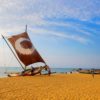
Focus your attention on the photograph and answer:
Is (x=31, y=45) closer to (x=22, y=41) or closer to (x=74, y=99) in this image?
(x=22, y=41)

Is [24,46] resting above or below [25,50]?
above

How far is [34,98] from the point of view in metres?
17.2

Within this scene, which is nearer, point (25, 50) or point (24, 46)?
point (25, 50)

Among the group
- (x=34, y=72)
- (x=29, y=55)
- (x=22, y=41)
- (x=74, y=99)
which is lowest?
(x=74, y=99)

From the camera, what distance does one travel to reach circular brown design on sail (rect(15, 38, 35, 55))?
150 feet

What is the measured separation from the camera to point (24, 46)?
4653 cm

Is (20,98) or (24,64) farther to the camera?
(24,64)

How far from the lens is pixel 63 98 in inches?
676

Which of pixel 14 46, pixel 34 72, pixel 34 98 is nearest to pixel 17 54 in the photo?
pixel 14 46

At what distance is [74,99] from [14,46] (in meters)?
30.9

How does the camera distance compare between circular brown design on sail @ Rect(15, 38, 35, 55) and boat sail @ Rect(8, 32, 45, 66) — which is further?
circular brown design on sail @ Rect(15, 38, 35, 55)

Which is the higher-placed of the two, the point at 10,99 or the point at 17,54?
the point at 17,54

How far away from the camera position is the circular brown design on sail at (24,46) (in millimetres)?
45812

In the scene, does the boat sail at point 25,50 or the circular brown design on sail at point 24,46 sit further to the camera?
the circular brown design on sail at point 24,46
